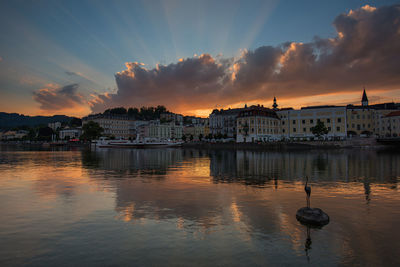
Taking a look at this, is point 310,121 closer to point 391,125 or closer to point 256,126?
point 256,126

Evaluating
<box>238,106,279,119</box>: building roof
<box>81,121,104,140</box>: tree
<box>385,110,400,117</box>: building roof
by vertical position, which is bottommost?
<box>81,121,104,140</box>: tree

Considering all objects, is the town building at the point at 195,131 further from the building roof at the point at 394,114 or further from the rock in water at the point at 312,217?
A: the rock in water at the point at 312,217

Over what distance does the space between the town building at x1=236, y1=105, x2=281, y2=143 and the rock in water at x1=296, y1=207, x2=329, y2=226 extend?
9792 centimetres

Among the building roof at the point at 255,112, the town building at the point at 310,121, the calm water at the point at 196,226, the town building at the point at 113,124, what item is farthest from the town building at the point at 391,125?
the town building at the point at 113,124

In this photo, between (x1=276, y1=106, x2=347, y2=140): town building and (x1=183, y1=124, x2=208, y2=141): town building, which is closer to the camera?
(x1=276, y1=106, x2=347, y2=140): town building

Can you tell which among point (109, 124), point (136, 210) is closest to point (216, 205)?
point (136, 210)

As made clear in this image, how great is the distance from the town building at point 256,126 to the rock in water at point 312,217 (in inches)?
3855

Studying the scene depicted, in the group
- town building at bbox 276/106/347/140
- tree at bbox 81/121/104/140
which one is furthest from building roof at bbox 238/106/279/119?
tree at bbox 81/121/104/140

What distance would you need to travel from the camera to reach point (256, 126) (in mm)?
111938

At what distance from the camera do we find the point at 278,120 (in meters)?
123

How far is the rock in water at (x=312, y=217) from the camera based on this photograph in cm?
1223

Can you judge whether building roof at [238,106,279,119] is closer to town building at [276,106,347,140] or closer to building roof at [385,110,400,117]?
town building at [276,106,347,140]

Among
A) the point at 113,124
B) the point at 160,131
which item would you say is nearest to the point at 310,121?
the point at 160,131

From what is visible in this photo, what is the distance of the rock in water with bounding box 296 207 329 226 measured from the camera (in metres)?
12.2
